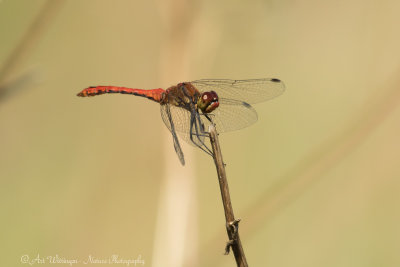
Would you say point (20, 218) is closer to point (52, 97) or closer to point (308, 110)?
point (52, 97)

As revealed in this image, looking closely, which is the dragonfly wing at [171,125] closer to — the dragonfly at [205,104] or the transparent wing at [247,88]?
the dragonfly at [205,104]

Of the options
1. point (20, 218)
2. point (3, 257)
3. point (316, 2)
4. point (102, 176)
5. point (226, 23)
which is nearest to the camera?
point (226, 23)

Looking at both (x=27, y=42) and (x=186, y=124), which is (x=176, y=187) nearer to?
(x=186, y=124)

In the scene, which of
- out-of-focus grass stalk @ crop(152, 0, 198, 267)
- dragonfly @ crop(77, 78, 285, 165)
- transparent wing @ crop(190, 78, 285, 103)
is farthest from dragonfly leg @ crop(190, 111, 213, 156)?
transparent wing @ crop(190, 78, 285, 103)

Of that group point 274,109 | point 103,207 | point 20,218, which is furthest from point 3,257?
point 274,109

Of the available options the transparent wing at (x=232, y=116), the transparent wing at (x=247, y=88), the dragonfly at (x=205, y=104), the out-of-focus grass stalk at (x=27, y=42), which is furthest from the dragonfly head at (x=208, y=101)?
the out-of-focus grass stalk at (x=27, y=42)

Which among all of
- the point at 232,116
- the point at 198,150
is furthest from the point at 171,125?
the point at 198,150
